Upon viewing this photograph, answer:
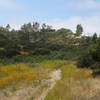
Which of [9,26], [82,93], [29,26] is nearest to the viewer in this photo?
[82,93]

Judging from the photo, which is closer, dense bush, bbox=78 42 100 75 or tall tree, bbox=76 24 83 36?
dense bush, bbox=78 42 100 75

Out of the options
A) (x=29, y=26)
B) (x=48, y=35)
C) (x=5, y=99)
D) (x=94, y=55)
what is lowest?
(x=5, y=99)

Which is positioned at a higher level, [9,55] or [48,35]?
[48,35]

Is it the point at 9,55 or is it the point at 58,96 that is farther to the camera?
the point at 9,55

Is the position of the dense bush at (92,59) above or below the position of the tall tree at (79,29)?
below

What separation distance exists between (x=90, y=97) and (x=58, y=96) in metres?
1.31

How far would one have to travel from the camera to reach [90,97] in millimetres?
5668

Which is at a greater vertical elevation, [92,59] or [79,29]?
[79,29]

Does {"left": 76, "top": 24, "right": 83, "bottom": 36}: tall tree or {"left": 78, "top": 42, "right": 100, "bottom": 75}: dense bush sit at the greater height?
{"left": 76, "top": 24, "right": 83, "bottom": 36}: tall tree

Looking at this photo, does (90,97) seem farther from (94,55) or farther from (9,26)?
(9,26)

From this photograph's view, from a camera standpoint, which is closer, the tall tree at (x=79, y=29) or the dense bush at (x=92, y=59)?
the dense bush at (x=92, y=59)

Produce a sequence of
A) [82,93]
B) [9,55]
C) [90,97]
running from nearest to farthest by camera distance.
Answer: [90,97] → [82,93] → [9,55]

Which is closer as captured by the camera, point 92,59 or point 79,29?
point 92,59

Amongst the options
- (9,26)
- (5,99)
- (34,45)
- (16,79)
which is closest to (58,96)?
(5,99)
